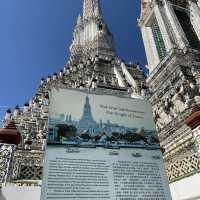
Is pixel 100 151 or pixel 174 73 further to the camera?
pixel 174 73

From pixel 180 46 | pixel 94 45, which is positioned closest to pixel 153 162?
pixel 180 46

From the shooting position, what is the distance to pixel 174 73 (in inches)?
692

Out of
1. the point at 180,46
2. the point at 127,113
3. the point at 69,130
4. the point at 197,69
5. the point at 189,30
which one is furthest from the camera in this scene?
the point at 189,30

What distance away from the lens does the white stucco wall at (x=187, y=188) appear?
17.5ft

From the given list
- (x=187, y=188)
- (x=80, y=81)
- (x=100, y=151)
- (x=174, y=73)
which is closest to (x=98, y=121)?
(x=100, y=151)

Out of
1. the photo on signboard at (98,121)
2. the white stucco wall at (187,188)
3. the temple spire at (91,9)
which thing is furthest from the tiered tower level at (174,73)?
the temple spire at (91,9)

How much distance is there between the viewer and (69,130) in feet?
11.8

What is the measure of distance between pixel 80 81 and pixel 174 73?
28.3 feet

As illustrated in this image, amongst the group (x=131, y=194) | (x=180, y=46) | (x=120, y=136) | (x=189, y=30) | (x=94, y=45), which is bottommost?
(x=131, y=194)

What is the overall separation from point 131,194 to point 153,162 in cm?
67

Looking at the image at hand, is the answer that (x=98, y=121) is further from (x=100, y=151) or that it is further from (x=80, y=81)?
(x=80, y=81)

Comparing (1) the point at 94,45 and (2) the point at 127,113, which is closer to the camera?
(2) the point at 127,113

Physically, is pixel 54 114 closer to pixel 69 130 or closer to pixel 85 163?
pixel 69 130

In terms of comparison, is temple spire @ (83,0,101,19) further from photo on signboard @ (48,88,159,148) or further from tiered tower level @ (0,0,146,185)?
photo on signboard @ (48,88,159,148)
